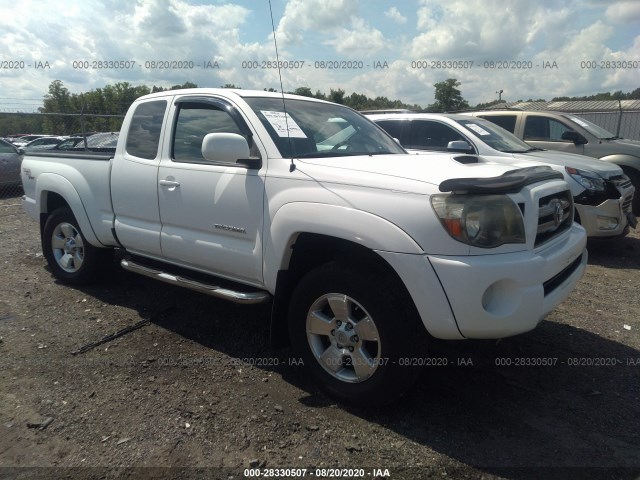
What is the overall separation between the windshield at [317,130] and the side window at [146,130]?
3.16 ft

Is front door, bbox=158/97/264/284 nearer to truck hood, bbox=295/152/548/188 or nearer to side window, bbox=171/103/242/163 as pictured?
side window, bbox=171/103/242/163

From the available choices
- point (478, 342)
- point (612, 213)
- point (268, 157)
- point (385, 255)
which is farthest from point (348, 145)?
point (612, 213)

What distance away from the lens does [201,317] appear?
4.50 metres

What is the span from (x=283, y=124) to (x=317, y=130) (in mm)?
306

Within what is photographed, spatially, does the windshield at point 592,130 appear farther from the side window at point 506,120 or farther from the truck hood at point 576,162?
the truck hood at point 576,162

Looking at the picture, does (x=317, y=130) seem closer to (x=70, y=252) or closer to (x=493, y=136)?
(x=70, y=252)

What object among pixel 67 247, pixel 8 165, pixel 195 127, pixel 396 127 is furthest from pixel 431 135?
pixel 8 165

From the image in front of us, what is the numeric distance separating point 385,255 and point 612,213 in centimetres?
486

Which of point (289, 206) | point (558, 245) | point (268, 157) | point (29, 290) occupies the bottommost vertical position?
point (29, 290)

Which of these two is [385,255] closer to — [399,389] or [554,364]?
[399,389]

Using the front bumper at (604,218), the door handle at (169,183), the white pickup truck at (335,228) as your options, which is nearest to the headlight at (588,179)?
the front bumper at (604,218)

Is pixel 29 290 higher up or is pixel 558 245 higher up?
pixel 558 245

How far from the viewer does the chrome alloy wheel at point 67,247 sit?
5.16 metres

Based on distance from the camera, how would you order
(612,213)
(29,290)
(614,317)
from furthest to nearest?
1. (612,213)
2. (29,290)
3. (614,317)
